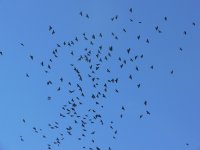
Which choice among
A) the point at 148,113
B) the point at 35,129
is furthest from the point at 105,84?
the point at 35,129

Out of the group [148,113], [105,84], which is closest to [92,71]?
[105,84]

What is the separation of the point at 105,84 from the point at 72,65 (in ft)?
12.1

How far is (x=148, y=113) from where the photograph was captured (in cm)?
5025

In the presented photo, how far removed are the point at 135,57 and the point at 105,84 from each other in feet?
13.6

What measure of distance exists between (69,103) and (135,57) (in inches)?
337

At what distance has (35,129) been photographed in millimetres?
53219

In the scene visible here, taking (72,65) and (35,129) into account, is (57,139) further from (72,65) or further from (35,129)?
(72,65)

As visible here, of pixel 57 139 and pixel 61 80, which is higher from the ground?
A: pixel 61 80

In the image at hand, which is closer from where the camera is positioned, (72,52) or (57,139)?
(72,52)

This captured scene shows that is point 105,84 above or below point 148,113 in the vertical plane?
above

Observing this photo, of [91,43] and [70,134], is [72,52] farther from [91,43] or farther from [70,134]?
[70,134]

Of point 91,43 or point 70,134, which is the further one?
point 70,134

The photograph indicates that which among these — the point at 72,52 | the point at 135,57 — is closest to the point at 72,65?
the point at 72,52

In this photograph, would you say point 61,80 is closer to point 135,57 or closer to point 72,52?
point 72,52
